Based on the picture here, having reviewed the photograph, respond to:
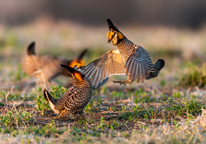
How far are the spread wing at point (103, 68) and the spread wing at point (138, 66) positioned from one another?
0.94 metres

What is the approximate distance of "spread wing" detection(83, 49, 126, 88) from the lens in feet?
19.5

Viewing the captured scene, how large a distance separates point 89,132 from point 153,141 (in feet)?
2.75

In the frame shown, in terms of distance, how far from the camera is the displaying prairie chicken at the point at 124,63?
A: 473 centimetres

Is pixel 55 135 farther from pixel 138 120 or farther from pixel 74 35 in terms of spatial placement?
pixel 74 35

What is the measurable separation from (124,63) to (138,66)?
0.79 metres

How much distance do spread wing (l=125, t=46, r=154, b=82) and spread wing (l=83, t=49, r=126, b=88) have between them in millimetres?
935

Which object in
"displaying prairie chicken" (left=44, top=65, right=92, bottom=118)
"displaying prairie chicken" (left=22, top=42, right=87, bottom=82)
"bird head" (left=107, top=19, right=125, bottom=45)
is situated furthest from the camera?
"displaying prairie chicken" (left=22, top=42, right=87, bottom=82)

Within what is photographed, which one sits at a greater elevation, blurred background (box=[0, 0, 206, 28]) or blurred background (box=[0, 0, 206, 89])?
blurred background (box=[0, 0, 206, 28])

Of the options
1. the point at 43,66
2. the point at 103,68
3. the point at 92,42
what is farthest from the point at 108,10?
the point at 103,68

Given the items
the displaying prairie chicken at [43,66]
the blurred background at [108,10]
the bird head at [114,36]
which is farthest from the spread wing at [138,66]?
the blurred background at [108,10]

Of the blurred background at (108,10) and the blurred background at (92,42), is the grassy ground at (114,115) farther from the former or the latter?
the blurred background at (108,10)

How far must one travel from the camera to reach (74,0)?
28266 millimetres

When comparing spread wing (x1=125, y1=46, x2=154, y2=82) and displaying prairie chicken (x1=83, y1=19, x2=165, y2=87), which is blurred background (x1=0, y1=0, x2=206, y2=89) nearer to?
displaying prairie chicken (x1=83, y1=19, x2=165, y2=87)

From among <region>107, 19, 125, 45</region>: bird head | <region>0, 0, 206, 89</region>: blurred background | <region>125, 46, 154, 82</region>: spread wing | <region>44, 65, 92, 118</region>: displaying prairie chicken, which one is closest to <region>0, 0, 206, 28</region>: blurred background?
<region>0, 0, 206, 89</region>: blurred background
